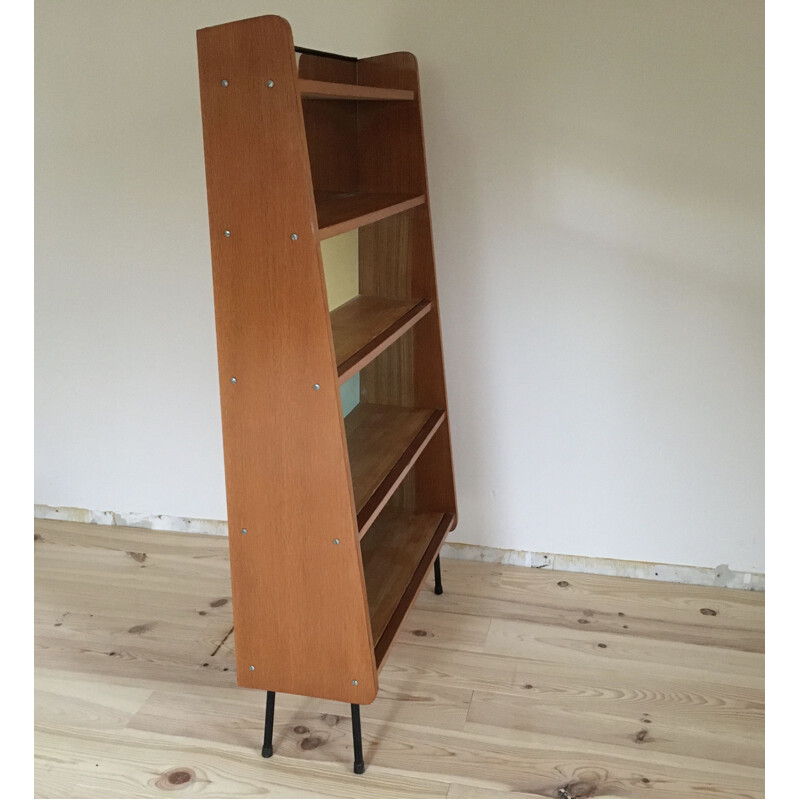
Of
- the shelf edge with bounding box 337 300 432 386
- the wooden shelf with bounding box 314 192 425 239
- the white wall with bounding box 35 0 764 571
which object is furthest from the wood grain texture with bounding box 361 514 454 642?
the wooden shelf with bounding box 314 192 425 239

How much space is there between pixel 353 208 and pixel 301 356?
517 millimetres

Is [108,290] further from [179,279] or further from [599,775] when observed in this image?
[599,775]

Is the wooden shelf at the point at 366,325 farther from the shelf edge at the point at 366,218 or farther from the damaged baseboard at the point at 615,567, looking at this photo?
the damaged baseboard at the point at 615,567

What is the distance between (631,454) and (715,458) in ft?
0.81

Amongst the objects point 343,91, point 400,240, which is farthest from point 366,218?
point 400,240

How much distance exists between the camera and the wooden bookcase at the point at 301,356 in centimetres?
165

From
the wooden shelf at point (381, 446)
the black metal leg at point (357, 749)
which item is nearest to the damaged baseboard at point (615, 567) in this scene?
the wooden shelf at point (381, 446)

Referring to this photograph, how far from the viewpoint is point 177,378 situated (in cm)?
305

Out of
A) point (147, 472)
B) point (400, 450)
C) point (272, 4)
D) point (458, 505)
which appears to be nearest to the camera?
A: point (400, 450)

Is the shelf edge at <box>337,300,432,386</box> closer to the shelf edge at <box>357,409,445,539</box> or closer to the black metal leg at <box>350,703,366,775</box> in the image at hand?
the shelf edge at <box>357,409,445,539</box>

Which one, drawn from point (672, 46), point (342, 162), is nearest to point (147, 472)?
point (342, 162)

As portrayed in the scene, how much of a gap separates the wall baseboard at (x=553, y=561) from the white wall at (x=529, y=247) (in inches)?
1.3

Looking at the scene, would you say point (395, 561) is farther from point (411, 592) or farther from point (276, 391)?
point (276, 391)

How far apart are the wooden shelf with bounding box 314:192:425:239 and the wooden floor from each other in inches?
33.8
